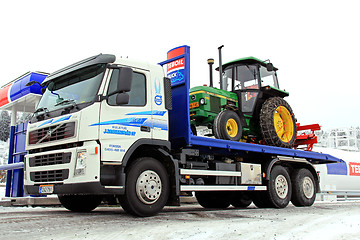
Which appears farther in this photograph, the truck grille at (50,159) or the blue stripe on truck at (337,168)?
the blue stripe on truck at (337,168)

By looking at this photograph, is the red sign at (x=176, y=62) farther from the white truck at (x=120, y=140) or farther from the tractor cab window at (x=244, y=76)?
the tractor cab window at (x=244, y=76)

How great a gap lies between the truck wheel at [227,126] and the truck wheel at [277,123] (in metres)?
0.79

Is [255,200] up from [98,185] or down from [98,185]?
down

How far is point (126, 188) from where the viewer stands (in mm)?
5949

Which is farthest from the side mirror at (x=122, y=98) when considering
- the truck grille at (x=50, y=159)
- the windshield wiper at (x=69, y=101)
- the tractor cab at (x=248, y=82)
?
the tractor cab at (x=248, y=82)

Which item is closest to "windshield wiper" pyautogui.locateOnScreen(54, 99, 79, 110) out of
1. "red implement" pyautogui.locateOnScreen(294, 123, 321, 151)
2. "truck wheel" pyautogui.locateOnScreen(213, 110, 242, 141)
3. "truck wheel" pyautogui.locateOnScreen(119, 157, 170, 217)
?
"truck wheel" pyautogui.locateOnScreen(119, 157, 170, 217)

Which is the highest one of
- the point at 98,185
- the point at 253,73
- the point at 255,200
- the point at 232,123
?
the point at 253,73

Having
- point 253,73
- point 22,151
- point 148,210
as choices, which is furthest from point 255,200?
point 22,151

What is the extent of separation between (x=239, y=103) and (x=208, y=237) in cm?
653

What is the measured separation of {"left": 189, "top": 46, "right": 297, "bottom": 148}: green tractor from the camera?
932 centimetres

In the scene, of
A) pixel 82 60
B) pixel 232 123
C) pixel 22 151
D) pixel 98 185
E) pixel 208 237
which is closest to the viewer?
pixel 208 237

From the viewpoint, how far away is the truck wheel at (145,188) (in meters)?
5.99

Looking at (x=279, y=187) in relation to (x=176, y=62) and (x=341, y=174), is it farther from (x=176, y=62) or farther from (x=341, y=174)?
(x=341, y=174)

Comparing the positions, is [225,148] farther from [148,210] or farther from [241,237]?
[241,237]
